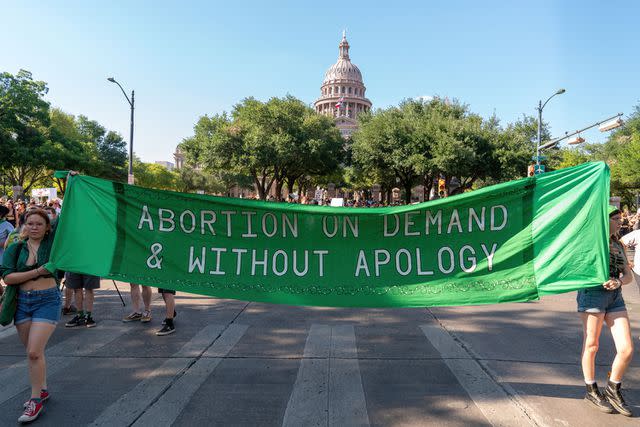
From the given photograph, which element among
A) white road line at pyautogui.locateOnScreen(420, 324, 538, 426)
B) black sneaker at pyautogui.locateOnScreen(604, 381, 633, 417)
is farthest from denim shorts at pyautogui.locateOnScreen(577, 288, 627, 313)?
white road line at pyautogui.locateOnScreen(420, 324, 538, 426)

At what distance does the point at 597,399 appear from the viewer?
3.79 metres

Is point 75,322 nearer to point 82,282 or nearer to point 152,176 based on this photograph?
point 82,282

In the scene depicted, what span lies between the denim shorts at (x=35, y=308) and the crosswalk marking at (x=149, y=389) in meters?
0.89

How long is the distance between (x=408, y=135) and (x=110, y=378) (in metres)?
A: 31.0

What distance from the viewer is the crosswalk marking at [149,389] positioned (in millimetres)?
3607

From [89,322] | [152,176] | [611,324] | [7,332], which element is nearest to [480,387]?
[611,324]

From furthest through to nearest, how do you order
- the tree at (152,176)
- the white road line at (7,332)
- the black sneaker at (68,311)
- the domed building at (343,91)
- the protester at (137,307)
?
the domed building at (343,91)
the tree at (152,176)
the black sneaker at (68,311)
the protester at (137,307)
the white road line at (7,332)

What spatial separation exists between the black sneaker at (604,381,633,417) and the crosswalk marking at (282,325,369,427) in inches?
80.7

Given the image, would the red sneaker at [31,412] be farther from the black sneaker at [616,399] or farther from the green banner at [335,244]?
the black sneaker at [616,399]

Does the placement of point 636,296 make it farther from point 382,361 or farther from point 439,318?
point 382,361

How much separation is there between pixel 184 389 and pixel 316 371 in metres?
1.30

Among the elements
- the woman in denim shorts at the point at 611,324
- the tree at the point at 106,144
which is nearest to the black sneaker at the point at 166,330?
the woman in denim shorts at the point at 611,324

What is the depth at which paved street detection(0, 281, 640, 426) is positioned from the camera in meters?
3.67

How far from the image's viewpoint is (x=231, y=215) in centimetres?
446
